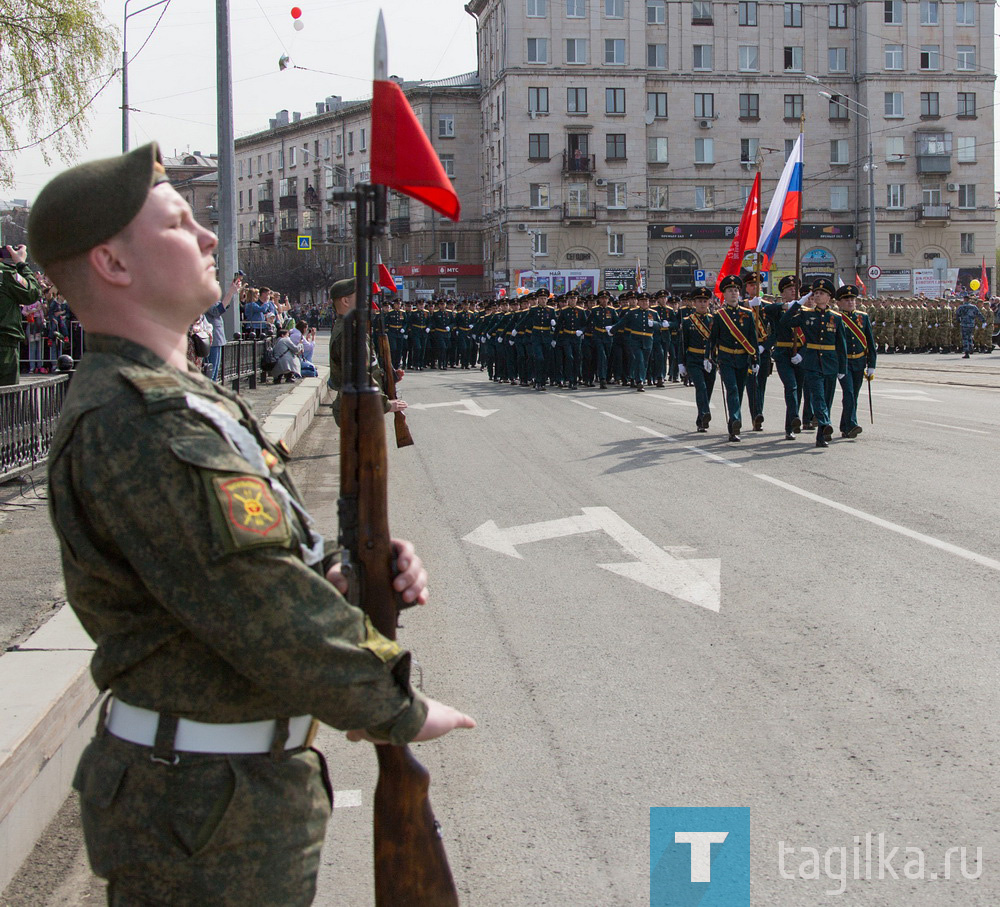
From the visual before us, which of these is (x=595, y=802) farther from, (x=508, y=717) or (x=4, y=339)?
(x=4, y=339)

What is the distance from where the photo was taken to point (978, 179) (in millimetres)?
81812

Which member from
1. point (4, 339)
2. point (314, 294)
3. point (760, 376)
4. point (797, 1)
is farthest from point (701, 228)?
point (4, 339)

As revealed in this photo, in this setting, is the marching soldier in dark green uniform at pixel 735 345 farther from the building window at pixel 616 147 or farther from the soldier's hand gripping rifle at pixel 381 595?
the building window at pixel 616 147

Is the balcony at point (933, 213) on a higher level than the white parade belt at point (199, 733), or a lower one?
higher

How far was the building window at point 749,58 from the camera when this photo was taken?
80.2 m

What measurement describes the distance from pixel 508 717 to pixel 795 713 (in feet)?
3.90

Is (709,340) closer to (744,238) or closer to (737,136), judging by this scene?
(744,238)

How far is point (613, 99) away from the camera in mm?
79000

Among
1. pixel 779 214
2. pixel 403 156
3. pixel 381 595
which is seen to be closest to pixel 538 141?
pixel 779 214

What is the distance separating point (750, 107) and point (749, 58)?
3.18m

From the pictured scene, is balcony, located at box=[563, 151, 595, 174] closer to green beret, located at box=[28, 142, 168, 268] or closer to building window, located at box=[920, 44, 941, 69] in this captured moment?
building window, located at box=[920, 44, 941, 69]

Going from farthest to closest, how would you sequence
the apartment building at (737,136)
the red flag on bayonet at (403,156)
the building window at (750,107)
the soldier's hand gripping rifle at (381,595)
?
the building window at (750,107) < the apartment building at (737,136) < the red flag on bayonet at (403,156) < the soldier's hand gripping rifle at (381,595)

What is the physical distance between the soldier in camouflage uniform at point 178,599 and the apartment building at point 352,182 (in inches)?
2896

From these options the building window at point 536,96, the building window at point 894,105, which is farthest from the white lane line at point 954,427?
the building window at point 894,105
